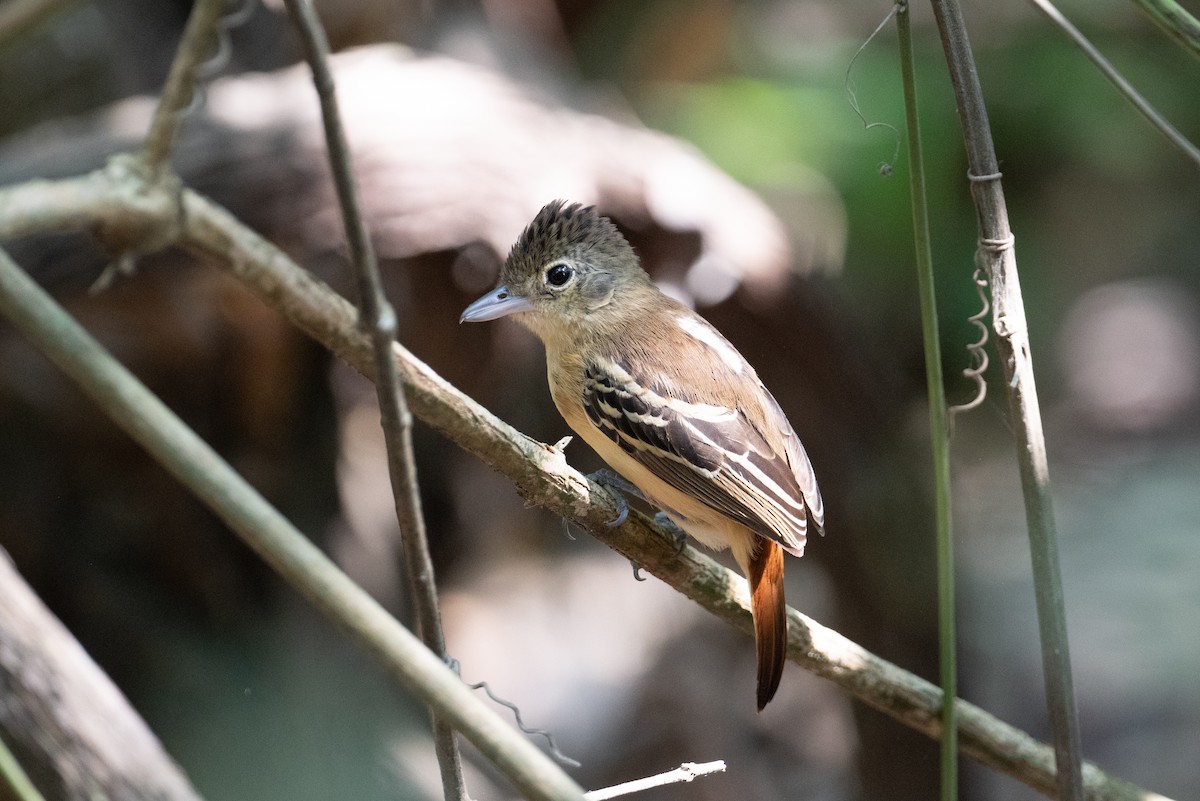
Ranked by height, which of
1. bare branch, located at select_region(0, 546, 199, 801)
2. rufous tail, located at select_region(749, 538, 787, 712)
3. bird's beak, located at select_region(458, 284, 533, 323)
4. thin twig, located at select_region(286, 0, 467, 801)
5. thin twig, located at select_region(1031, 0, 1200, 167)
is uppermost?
bird's beak, located at select_region(458, 284, 533, 323)

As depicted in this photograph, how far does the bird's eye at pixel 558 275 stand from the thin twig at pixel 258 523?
6.38ft

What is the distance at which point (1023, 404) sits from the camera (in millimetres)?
1916

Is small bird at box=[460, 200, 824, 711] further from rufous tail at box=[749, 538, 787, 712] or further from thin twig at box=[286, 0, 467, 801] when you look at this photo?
thin twig at box=[286, 0, 467, 801]

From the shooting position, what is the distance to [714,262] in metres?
4.01

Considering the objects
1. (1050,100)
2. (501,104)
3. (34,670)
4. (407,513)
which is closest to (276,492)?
(501,104)

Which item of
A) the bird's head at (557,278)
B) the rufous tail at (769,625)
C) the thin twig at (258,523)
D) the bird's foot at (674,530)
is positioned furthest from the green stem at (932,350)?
the bird's head at (557,278)

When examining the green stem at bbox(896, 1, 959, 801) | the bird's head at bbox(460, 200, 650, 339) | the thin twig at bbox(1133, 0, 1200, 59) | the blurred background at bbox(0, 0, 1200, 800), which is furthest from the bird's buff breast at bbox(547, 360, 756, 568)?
the thin twig at bbox(1133, 0, 1200, 59)

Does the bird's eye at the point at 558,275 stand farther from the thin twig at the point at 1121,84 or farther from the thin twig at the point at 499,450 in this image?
the thin twig at the point at 1121,84

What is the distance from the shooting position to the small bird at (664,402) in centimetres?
263

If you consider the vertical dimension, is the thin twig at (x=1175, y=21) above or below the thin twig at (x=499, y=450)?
above

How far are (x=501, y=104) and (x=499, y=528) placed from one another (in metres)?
1.72

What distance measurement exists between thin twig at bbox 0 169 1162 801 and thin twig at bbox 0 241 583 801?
1 centimetres

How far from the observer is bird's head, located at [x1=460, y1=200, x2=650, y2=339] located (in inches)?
119

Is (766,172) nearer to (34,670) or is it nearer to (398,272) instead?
(398,272)
